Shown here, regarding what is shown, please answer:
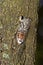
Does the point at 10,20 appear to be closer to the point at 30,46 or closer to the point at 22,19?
the point at 22,19

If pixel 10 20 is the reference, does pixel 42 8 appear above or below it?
below

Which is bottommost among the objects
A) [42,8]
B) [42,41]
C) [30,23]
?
[42,41]

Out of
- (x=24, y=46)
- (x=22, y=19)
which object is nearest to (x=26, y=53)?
(x=24, y=46)

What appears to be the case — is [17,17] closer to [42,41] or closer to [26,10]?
[26,10]

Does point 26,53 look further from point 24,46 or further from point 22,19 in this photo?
point 22,19

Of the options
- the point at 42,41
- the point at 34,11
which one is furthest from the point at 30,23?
the point at 42,41

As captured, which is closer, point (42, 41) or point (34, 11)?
point (34, 11)

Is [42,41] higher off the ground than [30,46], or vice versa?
[30,46]

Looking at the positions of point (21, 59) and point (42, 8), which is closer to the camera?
point (21, 59)
